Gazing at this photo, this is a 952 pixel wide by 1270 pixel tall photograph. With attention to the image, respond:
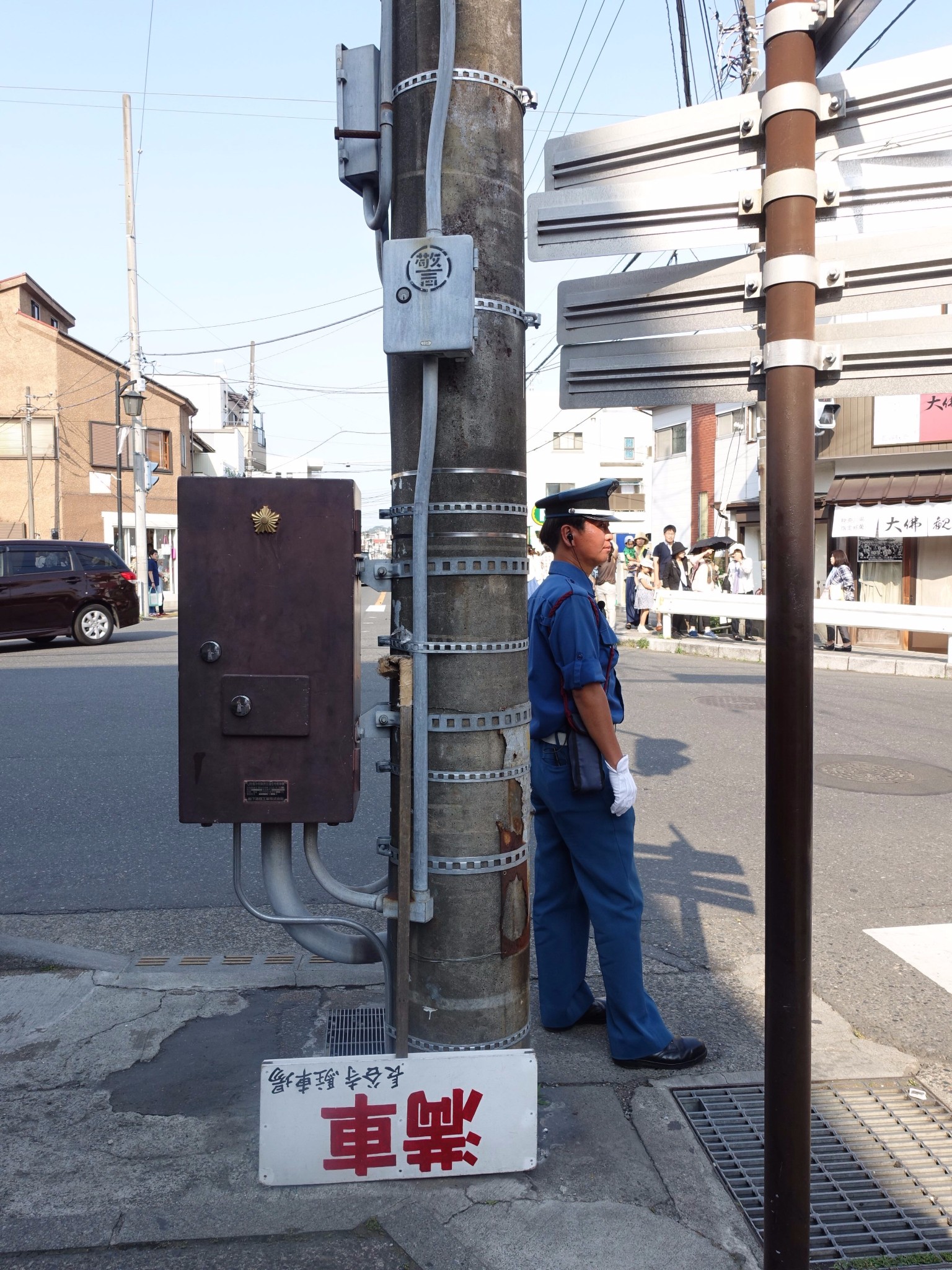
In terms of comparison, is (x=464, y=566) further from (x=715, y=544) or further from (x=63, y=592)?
(x=715, y=544)

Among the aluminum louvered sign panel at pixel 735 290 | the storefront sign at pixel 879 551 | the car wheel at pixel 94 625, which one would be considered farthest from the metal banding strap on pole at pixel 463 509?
the storefront sign at pixel 879 551

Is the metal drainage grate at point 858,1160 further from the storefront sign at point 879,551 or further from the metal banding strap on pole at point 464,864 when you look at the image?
the storefront sign at point 879,551

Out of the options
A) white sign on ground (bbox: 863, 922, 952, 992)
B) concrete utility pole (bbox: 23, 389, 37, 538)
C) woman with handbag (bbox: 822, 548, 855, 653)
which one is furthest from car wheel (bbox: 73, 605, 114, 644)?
concrete utility pole (bbox: 23, 389, 37, 538)

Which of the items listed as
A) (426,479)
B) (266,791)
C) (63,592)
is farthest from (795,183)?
(63,592)

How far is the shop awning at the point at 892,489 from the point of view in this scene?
19.7m

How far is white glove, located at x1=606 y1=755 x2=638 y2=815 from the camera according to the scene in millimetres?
3459

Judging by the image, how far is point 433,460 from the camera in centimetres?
285

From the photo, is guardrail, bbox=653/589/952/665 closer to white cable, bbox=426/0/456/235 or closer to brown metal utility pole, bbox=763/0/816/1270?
white cable, bbox=426/0/456/235

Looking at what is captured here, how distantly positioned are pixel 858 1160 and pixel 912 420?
1966 cm

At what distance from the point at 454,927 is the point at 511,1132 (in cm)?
57

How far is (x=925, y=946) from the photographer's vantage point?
4.67 m

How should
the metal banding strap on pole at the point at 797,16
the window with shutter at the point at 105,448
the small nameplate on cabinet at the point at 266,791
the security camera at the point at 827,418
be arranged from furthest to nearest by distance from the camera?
the window with shutter at the point at 105,448 < the security camera at the point at 827,418 < the small nameplate on cabinet at the point at 266,791 < the metal banding strap on pole at the point at 797,16

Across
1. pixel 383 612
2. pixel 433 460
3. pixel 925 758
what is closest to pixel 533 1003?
pixel 433 460

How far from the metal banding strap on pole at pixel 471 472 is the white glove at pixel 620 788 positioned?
1.09m
